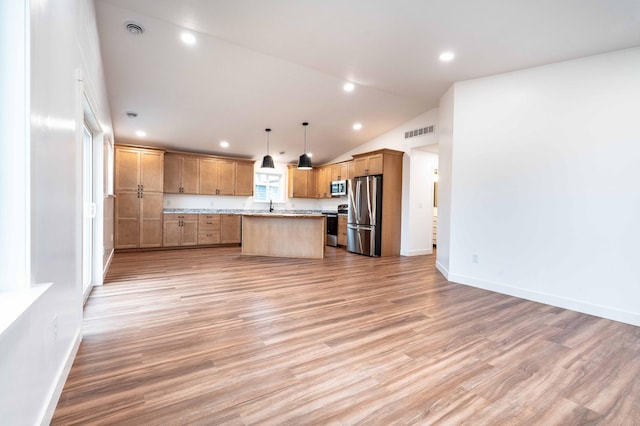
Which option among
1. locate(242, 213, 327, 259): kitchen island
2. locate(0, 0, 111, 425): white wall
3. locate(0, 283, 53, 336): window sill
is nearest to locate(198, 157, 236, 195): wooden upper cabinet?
locate(242, 213, 327, 259): kitchen island

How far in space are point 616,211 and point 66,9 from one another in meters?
4.89

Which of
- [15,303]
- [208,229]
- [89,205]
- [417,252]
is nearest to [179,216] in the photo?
[208,229]

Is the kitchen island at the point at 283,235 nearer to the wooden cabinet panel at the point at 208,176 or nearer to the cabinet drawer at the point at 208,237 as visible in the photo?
the cabinet drawer at the point at 208,237

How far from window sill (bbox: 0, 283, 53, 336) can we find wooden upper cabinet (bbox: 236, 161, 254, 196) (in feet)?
22.4

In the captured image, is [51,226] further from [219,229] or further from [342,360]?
[219,229]

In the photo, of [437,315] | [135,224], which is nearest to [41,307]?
[437,315]

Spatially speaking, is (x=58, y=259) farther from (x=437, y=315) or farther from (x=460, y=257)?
(x=460, y=257)

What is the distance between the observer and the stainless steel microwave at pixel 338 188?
7.83m

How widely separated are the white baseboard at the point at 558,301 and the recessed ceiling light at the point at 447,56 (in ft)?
9.44

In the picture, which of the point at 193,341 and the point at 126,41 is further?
the point at 126,41

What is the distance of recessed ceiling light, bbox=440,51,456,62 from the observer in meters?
3.63

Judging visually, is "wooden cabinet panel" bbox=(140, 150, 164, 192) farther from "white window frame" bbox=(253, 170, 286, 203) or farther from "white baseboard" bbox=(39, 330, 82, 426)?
"white baseboard" bbox=(39, 330, 82, 426)

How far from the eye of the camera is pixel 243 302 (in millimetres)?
3287

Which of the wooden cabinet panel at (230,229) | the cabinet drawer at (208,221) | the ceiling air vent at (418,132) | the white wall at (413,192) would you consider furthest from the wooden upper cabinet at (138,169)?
the ceiling air vent at (418,132)
